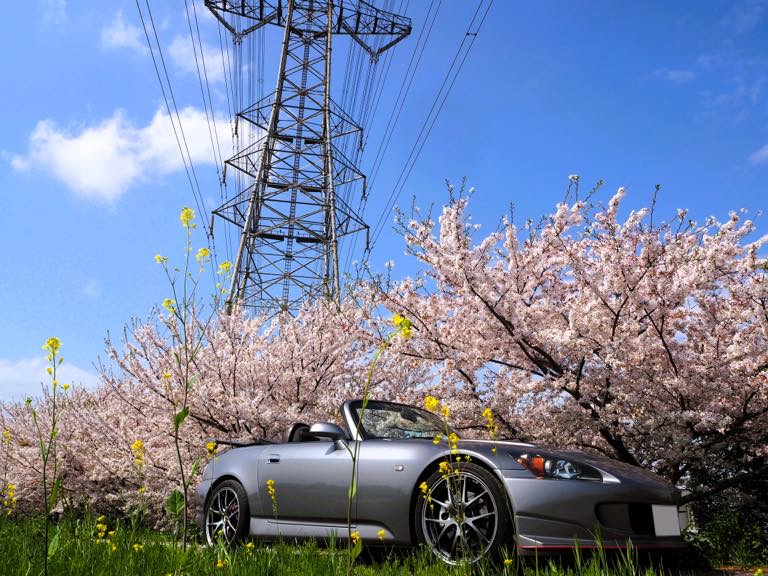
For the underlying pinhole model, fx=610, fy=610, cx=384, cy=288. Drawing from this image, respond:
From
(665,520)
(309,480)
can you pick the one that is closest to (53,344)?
(309,480)

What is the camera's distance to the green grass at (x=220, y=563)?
3043 millimetres

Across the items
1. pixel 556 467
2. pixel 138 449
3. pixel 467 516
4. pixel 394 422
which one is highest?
pixel 394 422

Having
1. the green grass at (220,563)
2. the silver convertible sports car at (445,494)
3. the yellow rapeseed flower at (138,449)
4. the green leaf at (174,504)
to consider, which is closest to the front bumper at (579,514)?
the silver convertible sports car at (445,494)

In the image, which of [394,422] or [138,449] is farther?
[394,422]

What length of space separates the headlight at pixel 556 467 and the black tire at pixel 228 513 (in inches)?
102

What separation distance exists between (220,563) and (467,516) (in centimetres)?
151

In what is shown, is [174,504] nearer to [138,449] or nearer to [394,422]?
[138,449]

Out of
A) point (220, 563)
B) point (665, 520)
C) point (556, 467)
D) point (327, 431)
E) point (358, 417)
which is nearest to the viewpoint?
point (220, 563)

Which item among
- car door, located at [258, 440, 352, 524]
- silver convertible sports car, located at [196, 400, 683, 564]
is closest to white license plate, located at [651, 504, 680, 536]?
silver convertible sports car, located at [196, 400, 683, 564]

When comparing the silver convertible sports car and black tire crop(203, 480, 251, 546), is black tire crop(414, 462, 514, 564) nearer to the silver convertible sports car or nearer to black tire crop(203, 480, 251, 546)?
the silver convertible sports car

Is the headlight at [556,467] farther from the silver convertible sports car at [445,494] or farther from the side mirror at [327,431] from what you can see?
the side mirror at [327,431]

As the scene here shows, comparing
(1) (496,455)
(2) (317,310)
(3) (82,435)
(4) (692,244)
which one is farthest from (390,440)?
(3) (82,435)

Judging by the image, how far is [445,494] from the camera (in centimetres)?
394

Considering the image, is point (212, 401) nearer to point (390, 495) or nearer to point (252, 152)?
point (390, 495)
